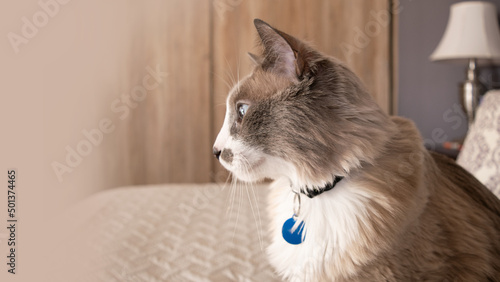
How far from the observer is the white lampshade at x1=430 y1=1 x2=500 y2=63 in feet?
7.79

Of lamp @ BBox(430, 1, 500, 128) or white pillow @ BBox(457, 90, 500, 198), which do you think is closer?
white pillow @ BBox(457, 90, 500, 198)

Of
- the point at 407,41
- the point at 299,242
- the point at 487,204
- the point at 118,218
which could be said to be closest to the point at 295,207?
the point at 299,242

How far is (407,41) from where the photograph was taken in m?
3.21

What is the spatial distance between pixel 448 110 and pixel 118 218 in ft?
8.43

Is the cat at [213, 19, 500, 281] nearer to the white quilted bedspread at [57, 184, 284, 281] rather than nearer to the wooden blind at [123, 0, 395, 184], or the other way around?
the white quilted bedspread at [57, 184, 284, 281]

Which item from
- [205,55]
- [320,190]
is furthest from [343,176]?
[205,55]

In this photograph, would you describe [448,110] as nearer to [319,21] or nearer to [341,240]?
[319,21]

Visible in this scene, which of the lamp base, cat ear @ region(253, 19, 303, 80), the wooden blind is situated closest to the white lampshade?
the lamp base

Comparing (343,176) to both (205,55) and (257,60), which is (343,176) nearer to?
(257,60)

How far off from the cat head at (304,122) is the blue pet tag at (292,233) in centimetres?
12

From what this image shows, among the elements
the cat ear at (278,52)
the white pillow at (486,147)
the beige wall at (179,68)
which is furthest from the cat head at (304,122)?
the beige wall at (179,68)

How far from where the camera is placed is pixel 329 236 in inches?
33.5

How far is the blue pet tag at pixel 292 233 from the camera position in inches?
35.7

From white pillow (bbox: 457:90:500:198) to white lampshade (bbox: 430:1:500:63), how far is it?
98 cm
